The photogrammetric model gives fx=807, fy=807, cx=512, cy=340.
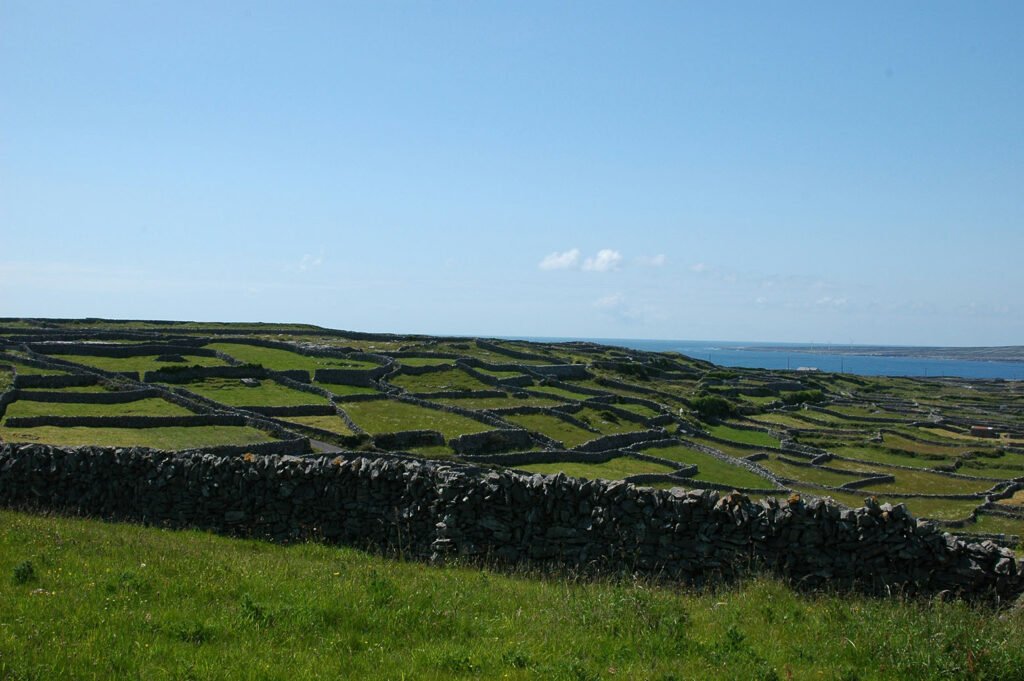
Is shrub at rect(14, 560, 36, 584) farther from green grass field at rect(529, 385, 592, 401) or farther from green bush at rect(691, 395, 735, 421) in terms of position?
green bush at rect(691, 395, 735, 421)

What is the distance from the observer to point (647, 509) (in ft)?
45.5

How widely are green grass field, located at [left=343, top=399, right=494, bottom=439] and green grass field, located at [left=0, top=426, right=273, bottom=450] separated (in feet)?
28.4

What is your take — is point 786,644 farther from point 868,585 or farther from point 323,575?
point 323,575

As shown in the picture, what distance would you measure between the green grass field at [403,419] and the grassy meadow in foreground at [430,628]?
40612mm

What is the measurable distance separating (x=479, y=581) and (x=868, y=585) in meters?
6.14

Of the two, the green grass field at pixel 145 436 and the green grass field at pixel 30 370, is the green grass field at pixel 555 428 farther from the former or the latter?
the green grass field at pixel 30 370

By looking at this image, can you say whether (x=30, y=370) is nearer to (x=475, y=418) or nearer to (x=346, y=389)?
(x=346, y=389)

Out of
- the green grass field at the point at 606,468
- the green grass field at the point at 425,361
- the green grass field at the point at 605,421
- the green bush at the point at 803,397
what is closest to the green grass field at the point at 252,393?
the green grass field at the point at 606,468

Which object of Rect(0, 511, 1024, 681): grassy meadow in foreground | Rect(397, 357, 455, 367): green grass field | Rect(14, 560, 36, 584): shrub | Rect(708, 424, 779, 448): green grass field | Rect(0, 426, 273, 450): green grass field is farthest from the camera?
Rect(397, 357, 455, 367): green grass field

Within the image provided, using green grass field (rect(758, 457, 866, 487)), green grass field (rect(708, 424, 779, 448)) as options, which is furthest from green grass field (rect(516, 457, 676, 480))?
green grass field (rect(708, 424, 779, 448))

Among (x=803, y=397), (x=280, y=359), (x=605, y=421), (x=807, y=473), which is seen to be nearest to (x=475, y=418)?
(x=605, y=421)

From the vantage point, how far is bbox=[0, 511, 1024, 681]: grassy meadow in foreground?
8.21 metres

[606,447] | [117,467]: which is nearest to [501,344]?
[606,447]

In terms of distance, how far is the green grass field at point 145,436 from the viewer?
1484 inches
